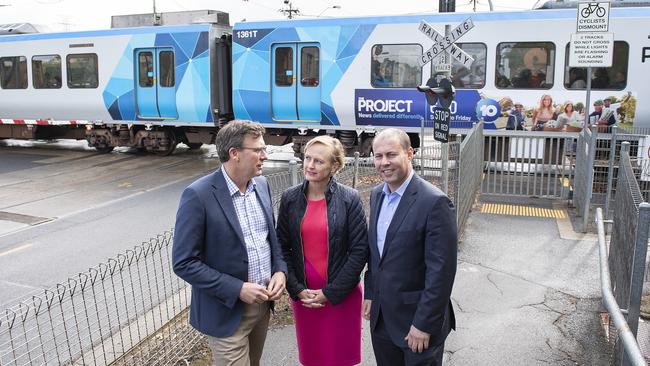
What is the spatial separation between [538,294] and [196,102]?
1076 cm

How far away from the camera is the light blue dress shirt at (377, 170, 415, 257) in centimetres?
310

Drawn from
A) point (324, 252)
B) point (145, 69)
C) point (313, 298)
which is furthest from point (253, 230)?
point (145, 69)

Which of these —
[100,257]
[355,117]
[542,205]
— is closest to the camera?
[100,257]

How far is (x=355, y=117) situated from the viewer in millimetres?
13047

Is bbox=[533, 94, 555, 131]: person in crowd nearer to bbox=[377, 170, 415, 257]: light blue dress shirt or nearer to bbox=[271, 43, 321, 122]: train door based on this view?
bbox=[271, 43, 321, 122]: train door

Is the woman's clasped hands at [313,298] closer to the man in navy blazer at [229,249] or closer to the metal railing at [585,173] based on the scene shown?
the man in navy blazer at [229,249]

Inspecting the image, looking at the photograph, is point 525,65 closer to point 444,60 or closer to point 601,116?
point 601,116

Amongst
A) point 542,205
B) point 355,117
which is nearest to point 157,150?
point 355,117

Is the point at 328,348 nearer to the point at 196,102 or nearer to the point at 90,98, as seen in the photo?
the point at 196,102

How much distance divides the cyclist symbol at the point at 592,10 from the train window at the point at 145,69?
10.9 meters

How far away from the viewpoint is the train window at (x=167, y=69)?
48.1 ft

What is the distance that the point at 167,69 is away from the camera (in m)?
14.7

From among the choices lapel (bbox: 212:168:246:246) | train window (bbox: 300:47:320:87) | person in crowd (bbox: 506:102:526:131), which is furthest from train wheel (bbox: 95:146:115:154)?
lapel (bbox: 212:168:246:246)

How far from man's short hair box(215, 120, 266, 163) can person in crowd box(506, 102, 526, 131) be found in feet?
31.9
